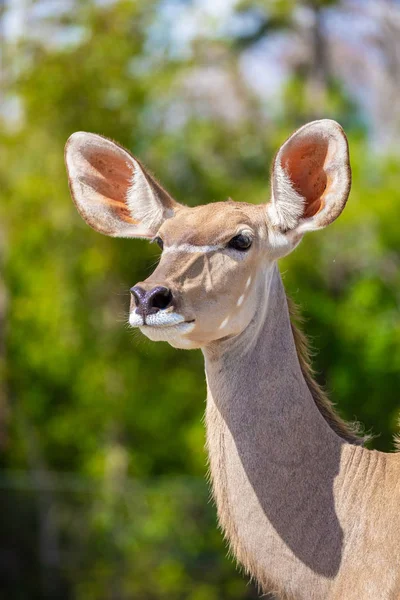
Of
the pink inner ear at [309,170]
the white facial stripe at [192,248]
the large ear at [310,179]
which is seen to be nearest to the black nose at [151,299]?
the white facial stripe at [192,248]

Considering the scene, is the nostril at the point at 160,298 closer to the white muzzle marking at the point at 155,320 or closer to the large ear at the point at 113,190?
the white muzzle marking at the point at 155,320

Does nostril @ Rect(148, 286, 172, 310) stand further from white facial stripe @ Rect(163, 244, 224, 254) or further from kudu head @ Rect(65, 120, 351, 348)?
white facial stripe @ Rect(163, 244, 224, 254)

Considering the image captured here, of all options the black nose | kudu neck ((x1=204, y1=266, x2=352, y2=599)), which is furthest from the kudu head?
kudu neck ((x1=204, y1=266, x2=352, y2=599))

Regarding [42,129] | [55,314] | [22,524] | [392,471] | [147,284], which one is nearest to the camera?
[147,284]

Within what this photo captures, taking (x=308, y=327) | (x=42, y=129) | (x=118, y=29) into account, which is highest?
(x=118, y=29)

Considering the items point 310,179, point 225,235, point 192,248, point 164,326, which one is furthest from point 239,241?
point 164,326

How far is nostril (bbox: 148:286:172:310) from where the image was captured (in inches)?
155

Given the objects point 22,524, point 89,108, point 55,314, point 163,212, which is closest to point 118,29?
point 89,108

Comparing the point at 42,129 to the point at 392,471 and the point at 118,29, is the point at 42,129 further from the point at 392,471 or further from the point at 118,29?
the point at 392,471

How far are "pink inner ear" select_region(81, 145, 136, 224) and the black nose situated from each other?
95 centimetres

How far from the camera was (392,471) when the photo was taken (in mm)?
4254

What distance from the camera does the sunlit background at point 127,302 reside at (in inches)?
613

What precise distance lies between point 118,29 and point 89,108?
160 centimetres

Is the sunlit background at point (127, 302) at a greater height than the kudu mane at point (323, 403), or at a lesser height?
lesser
